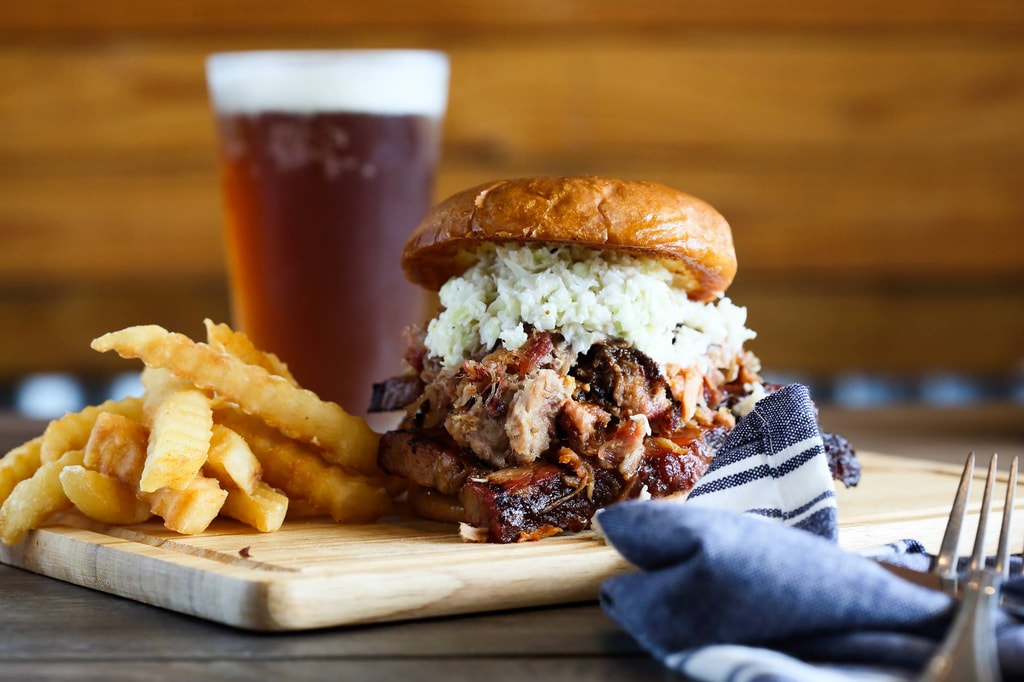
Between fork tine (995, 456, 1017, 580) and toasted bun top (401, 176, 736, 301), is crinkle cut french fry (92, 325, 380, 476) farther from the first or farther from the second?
fork tine (995, 456, 1017, 580)

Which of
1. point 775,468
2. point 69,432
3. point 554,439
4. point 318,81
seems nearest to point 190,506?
point 69,432

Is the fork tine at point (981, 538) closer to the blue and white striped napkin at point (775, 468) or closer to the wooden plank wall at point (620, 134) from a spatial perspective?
the blue and white striped napkin at point (775, 468)

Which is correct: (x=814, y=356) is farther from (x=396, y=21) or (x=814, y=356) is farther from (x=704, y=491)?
(x=704, y=491)

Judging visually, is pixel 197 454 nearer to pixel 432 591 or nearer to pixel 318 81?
pixel 432 591

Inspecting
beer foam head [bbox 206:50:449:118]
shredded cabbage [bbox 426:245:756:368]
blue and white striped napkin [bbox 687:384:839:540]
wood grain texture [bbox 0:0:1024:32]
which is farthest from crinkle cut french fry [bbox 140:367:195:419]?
wood grain texture [bbox 0:0:1024:32]

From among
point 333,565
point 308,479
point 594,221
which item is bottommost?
point 333,565

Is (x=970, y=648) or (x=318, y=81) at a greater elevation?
(x=318, y=81)
